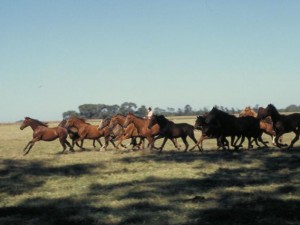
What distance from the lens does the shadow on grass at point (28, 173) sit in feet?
44.0

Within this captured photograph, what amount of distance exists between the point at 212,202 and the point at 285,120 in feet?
40.7

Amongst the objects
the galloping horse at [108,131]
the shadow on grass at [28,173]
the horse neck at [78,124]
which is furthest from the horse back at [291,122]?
the horse neck at [78,124]

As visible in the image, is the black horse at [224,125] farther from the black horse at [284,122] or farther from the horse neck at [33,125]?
the horse neck at [33,125]

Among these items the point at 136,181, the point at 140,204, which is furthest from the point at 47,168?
the point at 140,204

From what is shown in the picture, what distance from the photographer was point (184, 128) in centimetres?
2408

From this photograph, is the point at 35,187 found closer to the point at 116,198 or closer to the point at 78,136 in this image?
the point at 116,198

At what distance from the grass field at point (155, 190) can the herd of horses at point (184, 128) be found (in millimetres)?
2782

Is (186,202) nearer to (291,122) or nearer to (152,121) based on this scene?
(291,122)

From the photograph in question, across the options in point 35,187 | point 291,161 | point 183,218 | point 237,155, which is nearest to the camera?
point 183,218

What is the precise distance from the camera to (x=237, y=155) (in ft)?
62.7

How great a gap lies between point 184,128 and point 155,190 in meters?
12.5

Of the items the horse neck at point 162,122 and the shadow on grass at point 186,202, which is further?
the horse neck at point 162,122

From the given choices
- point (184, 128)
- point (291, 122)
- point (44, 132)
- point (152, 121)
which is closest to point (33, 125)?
point (44, 132)

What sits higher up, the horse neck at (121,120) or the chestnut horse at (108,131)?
the horse neck at (121,120)
